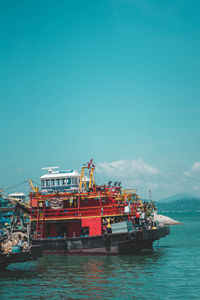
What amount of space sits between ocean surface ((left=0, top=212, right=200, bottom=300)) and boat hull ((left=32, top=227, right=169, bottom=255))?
2.74 ft

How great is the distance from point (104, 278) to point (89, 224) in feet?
32.9

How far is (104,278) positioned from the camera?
835 inches

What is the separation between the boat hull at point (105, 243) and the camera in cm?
2948

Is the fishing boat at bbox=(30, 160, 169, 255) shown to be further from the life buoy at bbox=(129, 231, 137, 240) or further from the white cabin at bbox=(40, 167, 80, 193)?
the white cabin at bbox=(40, 167, 80, 193)

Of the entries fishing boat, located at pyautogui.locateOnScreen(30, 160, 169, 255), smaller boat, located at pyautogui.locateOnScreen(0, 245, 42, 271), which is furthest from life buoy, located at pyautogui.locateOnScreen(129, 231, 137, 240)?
smaller boat, located at pyautogui.locateOnScreen(0, 245, 42, 271)

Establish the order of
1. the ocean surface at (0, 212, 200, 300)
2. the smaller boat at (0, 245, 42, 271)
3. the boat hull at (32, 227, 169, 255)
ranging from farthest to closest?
1. the boat hull at (32, 227, 169, 255)
2. the smaller boat at (0, 245, 42, 271)
3. the ocean surface at (0, 212, 200, 300)

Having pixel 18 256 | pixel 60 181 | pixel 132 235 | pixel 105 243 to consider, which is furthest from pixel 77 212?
pixel 60 181

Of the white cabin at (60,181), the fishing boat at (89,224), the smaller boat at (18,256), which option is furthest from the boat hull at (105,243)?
the white cabin at (60,181)

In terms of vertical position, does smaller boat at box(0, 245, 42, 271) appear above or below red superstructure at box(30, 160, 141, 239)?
below

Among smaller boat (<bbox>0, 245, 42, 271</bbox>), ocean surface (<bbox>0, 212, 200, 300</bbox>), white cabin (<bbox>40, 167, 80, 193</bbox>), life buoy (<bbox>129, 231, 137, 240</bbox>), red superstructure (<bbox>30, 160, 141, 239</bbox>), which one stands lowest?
ocean surface (<bbox>0, 212, 200, 300</bbox>)

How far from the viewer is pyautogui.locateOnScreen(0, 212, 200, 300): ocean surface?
706 inches

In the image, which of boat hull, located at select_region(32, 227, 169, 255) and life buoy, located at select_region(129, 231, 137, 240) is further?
boat hull, located at select_region(32, 227, 169, 255)

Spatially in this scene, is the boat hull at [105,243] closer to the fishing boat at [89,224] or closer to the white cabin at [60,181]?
the fishing boat at [89,224]

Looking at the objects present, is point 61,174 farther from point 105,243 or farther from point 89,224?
point 105,243
